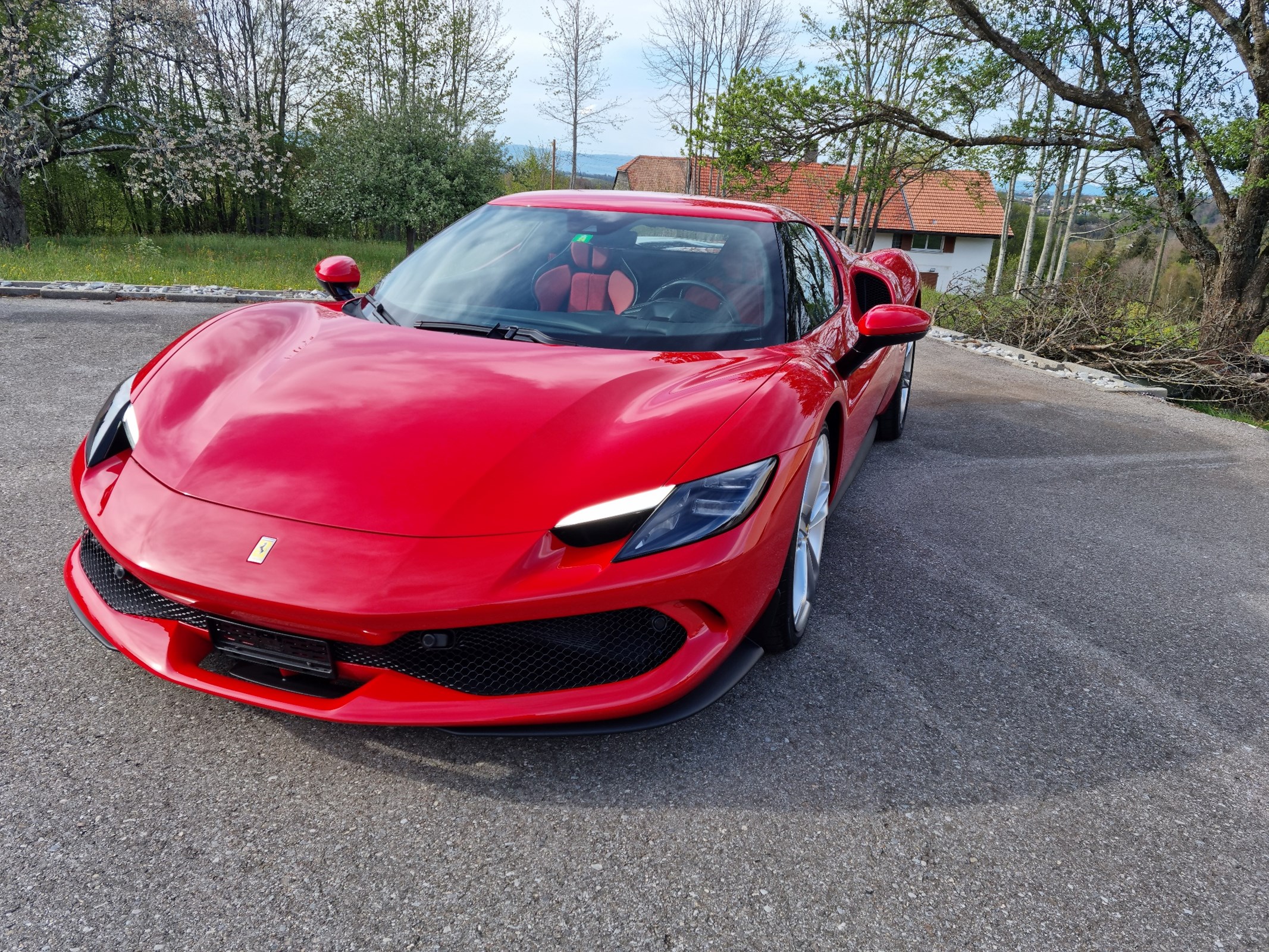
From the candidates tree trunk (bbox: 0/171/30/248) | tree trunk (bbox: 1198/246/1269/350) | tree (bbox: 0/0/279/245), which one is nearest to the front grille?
tree trunk (bbox: 1198/246/1269/350)

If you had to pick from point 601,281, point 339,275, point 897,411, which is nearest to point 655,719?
point 601,281

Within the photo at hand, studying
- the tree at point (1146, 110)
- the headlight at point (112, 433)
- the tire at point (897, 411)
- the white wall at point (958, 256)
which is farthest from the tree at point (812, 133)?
the white wall at point (958, 256)

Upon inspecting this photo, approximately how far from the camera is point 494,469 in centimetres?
184

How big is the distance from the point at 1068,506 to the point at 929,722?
2.48m

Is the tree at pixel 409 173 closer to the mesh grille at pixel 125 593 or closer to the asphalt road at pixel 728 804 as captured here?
the asphalt road at pixel 728 804

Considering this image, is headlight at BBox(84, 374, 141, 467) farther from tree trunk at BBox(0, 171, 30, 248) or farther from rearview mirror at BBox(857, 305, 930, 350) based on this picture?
tree trunk at BBox(0, 171, 30, 248)

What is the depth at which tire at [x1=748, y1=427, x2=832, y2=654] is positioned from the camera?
216cm

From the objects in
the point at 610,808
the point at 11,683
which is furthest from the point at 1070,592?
the point at 11,683

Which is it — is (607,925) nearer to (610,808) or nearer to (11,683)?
(610,808)

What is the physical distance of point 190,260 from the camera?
1541 centimetres

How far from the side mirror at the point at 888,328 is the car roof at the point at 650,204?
62 cm

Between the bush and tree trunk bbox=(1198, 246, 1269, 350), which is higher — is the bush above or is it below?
below

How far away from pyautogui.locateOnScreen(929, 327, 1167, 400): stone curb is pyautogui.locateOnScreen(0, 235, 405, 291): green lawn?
8.37 meters

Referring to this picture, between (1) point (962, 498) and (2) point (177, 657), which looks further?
(1) point (962, 498)
